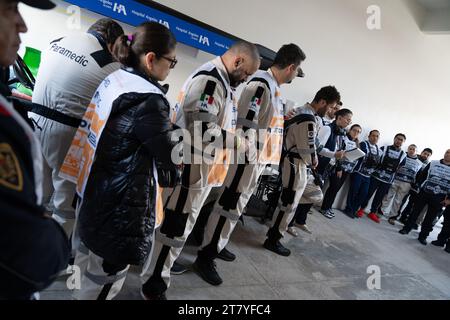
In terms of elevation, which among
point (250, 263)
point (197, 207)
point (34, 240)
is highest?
point (34, 240)

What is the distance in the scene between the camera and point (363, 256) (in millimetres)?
4320

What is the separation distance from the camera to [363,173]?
6.53 meters

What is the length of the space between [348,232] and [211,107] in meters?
4.35

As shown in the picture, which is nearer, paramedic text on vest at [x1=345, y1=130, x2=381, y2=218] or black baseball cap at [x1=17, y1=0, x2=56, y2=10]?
black baseball cap at [x1=17, y1=0, x2=56, y2=10]

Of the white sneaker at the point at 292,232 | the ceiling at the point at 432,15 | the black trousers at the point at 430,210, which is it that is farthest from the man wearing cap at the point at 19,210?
the ceiling at the point at 432,15

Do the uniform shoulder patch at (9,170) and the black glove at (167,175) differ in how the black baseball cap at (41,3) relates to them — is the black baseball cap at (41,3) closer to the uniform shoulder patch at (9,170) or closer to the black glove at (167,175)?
the uniform shoulder patch at (9,170)

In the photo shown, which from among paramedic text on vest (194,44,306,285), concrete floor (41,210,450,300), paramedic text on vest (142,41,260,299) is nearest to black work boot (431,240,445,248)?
concrete floor (41,210,450,300)

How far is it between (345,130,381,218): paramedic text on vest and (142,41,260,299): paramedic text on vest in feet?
16.9

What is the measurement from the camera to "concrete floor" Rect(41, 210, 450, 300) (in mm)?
2498

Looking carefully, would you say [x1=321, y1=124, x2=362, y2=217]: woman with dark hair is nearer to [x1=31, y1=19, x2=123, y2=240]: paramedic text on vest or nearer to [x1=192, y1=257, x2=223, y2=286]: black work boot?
[x1=192, y1=257, x2=223, y2=286]: black work boot

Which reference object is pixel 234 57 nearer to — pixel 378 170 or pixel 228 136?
pixel 228 136

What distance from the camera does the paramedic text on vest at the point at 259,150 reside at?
2619mm

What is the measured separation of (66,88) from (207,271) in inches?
70.8
